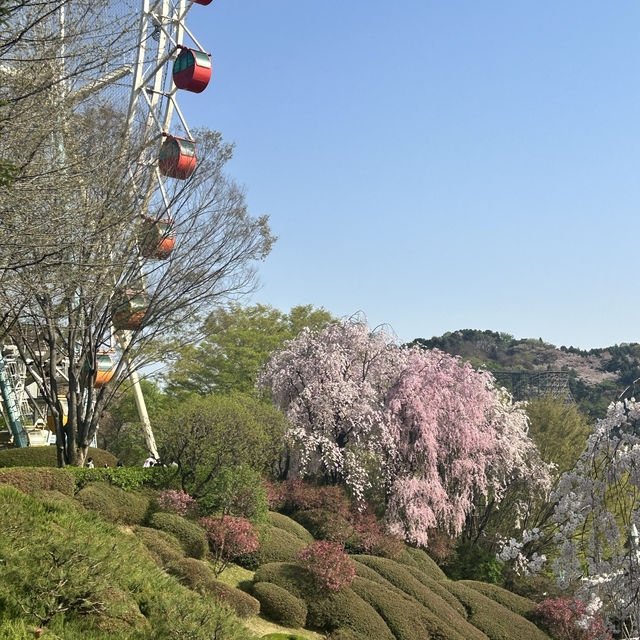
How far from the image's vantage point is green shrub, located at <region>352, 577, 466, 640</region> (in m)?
15.3

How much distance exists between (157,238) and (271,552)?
313 inches

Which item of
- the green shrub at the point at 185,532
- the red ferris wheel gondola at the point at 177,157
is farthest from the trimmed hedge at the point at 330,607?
the red ferris wheel gondola at the point at 177,157

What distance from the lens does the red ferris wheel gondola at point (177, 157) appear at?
18828 mm

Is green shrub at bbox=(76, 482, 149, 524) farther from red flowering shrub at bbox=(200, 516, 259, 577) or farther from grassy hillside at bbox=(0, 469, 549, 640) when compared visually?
red flowering shrub at bbox=(200, 516, 259, 577)

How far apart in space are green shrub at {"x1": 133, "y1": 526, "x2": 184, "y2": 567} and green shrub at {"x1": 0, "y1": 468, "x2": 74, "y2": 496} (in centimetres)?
171

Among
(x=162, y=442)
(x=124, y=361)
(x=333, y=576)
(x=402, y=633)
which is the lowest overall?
(x=402, y=633)

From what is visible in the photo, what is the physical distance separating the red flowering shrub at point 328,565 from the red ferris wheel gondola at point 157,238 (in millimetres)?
7999

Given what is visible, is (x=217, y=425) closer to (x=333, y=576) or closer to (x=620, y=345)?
(x=333, y=576)

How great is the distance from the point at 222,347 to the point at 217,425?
1967 centimetres

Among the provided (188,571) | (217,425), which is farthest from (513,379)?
(188,571)

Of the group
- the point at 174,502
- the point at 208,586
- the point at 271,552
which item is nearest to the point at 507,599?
the point at 271,552

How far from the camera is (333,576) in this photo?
591 inches

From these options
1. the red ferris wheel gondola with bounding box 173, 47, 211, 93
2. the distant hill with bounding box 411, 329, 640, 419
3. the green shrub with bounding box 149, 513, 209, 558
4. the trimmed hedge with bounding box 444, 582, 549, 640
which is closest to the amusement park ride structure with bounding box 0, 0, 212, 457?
the red ferris wheel gondola with bounding box 173, 47, 211, 93

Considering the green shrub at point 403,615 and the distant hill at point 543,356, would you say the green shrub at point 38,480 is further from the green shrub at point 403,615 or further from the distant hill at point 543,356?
the distant hill at point 543,356
